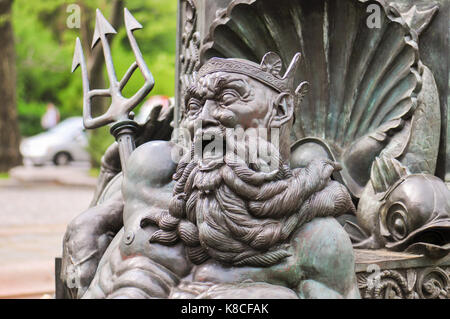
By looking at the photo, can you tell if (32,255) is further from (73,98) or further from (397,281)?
(73,98)

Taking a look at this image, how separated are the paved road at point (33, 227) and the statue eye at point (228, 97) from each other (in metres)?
3.15

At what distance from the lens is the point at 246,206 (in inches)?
94.0

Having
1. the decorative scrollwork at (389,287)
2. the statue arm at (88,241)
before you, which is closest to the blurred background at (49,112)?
the statue arm at (88,241)

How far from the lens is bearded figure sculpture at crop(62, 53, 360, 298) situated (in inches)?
93.8

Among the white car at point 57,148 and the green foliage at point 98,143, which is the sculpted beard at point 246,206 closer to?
the green foliage at point 98,143

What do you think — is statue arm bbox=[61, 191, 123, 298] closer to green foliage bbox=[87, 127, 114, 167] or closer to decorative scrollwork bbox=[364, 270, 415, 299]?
decorative scrollwork bbox=[364, 270, 415, 299]

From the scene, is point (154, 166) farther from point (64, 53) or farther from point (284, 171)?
point (64, 53)

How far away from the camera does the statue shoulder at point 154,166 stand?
2.83m

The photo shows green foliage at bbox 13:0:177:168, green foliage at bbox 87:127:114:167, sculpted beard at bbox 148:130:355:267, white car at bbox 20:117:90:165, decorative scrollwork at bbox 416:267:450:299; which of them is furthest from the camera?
white car at bbox 20:117:90:165

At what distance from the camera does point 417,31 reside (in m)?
3.79

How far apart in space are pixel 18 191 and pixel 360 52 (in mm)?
10712

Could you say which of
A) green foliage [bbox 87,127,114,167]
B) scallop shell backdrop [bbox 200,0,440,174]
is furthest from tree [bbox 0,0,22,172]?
scallop shell backdrop [bbox 200,0,440,174]

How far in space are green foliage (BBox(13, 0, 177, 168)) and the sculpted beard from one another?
12.8m

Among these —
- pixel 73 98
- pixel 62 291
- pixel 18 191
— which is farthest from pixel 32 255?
pixel 73 98
